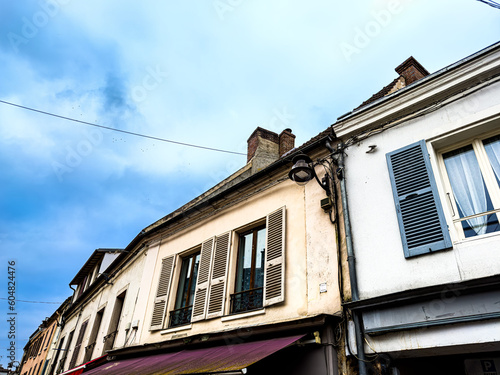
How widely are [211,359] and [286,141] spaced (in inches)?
312

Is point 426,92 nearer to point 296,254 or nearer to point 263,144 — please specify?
point 296,254

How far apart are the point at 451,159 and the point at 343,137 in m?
1.71

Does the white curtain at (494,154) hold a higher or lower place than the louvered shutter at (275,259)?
higher

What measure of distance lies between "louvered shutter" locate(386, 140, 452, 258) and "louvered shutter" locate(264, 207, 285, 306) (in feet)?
6.88

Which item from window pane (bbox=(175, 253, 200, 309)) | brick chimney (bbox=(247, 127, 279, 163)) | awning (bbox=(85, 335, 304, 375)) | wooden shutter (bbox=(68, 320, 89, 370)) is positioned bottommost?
awning (bbox=(85, 335, 304, 375))

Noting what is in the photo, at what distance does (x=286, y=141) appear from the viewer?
38.7ft

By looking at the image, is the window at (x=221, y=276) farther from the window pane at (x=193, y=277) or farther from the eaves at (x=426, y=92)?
the eaves at (x=426, y=92)

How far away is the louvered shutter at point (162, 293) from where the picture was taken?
7.95m

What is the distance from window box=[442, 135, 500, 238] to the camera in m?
4.14

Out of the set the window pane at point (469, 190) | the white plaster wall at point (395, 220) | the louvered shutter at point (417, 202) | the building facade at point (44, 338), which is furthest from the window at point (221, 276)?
the building facade at point (44, 338)

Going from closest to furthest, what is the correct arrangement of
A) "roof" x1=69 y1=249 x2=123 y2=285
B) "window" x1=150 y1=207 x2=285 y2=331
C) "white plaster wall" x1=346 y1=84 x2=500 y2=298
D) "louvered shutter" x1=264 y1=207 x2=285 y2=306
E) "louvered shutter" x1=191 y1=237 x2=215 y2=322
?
"white plaster wall" x1=346 y1=84 x2=500 y2=298, "louvered shutter" x1=264 y1=207 x2=285 y2=306, "window" x1=150 y1=207 x2=285 y2=331, "louvered shutter" x1=191 y1=237 x2=215 y2=322, "roof" x1=69 y1=249 x2=123 y2=285

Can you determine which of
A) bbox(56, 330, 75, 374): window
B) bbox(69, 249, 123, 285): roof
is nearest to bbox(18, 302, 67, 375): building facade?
bbox(69, 249, 123, 285): roof

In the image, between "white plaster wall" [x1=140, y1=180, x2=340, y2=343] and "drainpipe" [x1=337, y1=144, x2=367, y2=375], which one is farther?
"white plaster wall" [x1=140, y1=180, x2=340, y2=343]

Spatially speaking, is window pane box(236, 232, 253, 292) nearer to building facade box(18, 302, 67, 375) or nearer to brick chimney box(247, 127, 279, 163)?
brick chimney box(247, 127, 279, 163)
